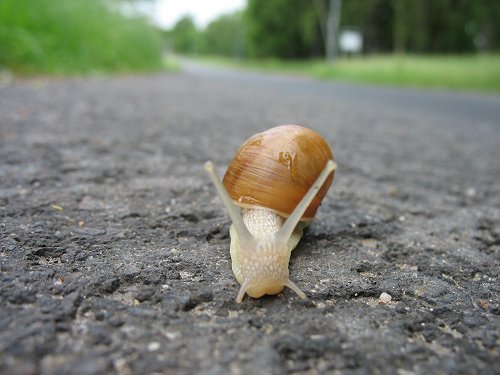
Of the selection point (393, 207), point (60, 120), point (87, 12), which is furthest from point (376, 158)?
point (87, 12)

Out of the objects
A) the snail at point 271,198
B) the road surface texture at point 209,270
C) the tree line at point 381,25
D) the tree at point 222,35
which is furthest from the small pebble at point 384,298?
the tree at point 222,35

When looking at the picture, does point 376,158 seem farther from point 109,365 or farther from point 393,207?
point 109,365

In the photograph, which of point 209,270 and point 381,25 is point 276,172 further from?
point 381,25

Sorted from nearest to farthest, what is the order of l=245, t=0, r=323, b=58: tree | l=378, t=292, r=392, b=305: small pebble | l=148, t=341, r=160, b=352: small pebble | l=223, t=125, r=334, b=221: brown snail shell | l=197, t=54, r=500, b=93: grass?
l=148, t=341, r=160, b=352: small pebble, l=378, t=292, r=392, b=305: small pebble, l=223, t=125, r=334, b=221: brown snail shell, l=197, t=54, r=500, b=93: grass, l=245, t=0, r=323, b=58: tree

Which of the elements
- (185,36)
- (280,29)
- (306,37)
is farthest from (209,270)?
(185,36)

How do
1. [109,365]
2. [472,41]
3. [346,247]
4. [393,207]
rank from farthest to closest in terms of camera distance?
[472,41] → [393,207] → [346,247] → [109,365]

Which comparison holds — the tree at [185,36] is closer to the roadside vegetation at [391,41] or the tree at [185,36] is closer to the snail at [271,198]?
the roadside vegetation at [391,41]

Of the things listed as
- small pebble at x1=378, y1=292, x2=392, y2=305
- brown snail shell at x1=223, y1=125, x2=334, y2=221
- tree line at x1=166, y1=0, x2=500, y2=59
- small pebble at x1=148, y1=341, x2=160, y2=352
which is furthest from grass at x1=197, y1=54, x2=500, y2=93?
small pebble at x1=148, y1=341, x2=160, y2=352

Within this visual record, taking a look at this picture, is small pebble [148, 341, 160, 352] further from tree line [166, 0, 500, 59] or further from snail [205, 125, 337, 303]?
tree line [166, 0, 500, 59]
